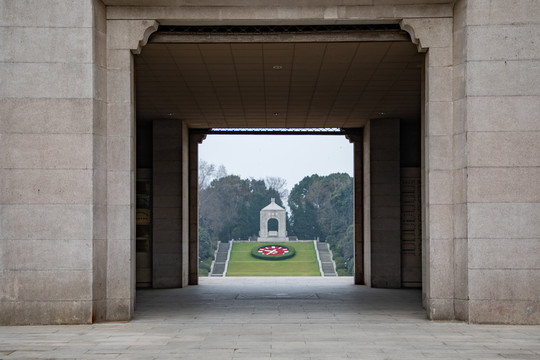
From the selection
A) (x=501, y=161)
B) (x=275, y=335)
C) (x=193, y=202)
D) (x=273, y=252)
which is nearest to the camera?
(x=275, y=335)

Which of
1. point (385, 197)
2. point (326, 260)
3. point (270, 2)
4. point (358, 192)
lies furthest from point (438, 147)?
point (326, 260)

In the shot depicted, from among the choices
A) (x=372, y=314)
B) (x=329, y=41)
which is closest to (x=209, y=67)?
(x=329, y=41)

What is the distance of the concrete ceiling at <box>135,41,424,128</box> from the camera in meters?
15.5

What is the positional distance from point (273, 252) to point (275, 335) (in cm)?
6355

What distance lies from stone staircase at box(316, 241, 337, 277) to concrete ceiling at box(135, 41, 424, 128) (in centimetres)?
4081

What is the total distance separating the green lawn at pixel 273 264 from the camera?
208 ft

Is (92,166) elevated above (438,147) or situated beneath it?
situated beneath

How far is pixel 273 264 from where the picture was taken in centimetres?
6875

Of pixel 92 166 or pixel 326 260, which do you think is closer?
pixel 92 166

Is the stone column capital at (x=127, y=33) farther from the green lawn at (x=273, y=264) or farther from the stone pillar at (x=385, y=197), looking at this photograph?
the green lawn at (x=273, y=264)

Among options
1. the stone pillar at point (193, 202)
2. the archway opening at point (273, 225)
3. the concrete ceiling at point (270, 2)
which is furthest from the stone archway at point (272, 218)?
the concrete ceiling at point (270, 2)

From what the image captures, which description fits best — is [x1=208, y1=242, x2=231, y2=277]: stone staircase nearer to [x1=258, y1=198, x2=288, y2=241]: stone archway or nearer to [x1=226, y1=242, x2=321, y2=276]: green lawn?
[x1=226, y1=242, x2=321, y2=276]: green lawn

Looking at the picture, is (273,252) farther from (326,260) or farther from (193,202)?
(193,202)

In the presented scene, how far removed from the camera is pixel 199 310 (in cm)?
1609
